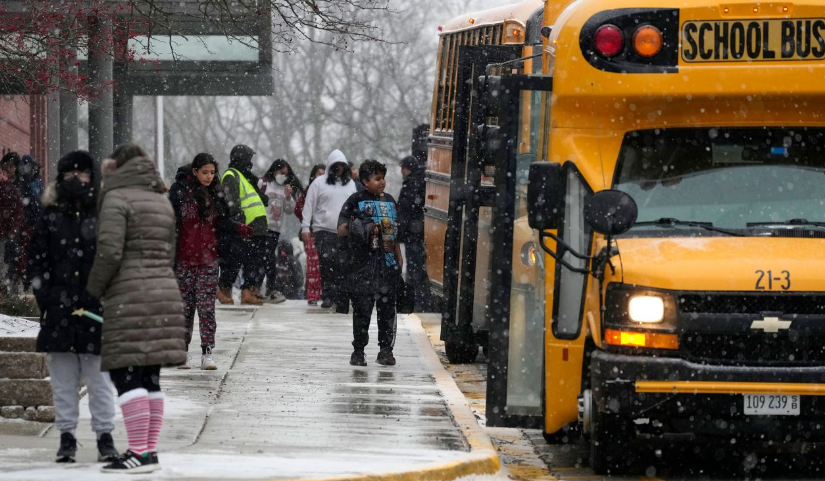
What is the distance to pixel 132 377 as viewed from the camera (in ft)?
25.4

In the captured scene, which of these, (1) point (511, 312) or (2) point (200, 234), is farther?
(2) point (200, 234)

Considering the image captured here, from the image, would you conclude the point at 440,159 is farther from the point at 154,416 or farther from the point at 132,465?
the point at 132,465

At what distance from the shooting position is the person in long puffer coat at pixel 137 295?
7594 mm

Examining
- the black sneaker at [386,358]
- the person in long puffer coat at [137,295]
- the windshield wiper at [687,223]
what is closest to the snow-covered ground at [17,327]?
the person in long puffer coat at [137,295]

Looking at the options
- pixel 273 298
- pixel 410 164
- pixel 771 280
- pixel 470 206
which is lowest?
pixel 273 298

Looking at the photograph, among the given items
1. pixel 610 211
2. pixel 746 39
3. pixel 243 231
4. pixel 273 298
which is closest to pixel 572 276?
pixel 610 211

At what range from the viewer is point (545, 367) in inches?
348

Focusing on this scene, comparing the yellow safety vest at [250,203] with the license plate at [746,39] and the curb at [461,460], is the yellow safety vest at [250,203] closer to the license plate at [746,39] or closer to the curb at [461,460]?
the curb at [461,460]

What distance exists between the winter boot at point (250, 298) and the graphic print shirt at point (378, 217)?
252 inches

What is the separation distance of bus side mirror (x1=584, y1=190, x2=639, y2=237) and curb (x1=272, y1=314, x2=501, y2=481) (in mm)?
1511

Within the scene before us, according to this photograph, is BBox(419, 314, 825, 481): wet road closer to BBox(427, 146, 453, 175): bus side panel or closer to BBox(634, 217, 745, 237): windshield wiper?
BBox(634, 217, 745, 237): windshield wiper

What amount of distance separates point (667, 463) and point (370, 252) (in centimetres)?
436

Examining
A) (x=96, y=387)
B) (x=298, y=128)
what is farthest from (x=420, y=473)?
(x=298, y=128)

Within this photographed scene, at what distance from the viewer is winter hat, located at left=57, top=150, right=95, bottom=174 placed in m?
8.04
